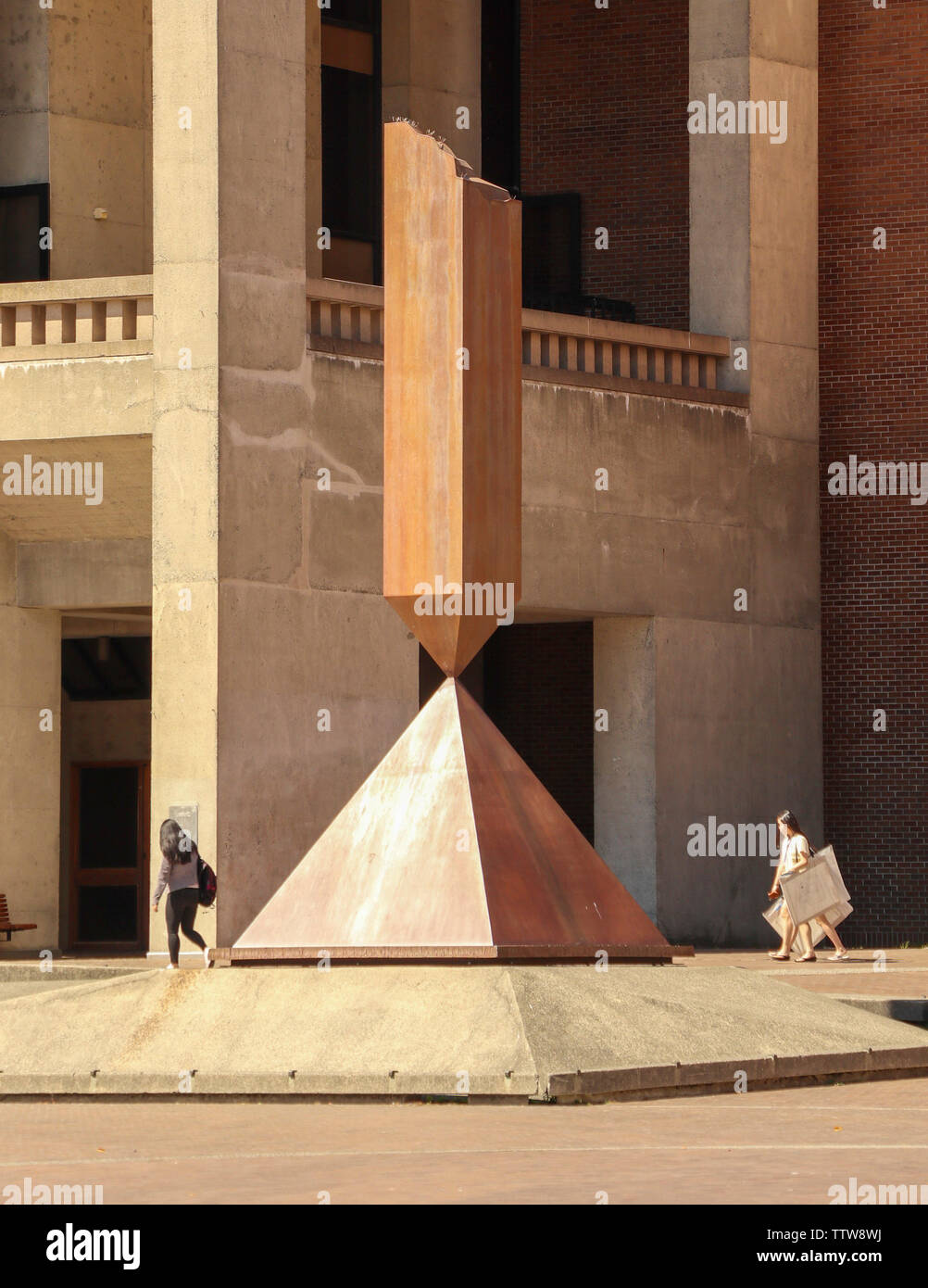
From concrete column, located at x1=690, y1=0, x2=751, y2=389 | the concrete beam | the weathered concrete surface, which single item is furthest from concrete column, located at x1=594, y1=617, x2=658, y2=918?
the weathered concrete surface

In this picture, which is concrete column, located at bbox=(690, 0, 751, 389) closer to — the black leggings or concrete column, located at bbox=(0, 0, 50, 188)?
concrete column, located at bbox=(0, 0, 50, 188)

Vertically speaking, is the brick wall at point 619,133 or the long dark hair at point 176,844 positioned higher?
the brick wall at point 619,133

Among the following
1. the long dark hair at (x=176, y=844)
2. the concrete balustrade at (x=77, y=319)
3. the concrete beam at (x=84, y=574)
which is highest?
the concrete balustrade at (x=77, y=319)

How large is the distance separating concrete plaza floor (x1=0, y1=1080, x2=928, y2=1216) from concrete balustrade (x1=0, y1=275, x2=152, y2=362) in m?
10.6

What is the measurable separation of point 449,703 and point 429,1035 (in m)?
2.90

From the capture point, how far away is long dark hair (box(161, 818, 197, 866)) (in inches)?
730

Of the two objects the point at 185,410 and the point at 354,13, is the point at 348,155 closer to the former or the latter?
the point at 354,13

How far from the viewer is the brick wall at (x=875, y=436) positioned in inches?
981

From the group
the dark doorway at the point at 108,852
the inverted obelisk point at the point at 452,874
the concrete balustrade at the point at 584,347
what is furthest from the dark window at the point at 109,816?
the inverted obelisk point at the point at 452,874

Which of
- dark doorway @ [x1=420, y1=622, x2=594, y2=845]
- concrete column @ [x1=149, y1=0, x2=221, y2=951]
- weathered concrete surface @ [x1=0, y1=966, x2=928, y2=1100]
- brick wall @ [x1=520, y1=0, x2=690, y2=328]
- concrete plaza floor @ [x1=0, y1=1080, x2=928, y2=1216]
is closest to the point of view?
concrete plaza floor @ [x1=0, y1=1080, x2=928, y2=1216]

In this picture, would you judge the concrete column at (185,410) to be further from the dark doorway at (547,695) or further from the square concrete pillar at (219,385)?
the dark doorway at (547,695)

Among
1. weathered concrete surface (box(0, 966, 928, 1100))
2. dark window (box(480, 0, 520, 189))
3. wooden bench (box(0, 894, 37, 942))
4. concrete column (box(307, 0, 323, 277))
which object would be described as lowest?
wooden bench (box(0, 894, 37, 942))

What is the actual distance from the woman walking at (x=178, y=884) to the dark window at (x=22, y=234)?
795 centimetres

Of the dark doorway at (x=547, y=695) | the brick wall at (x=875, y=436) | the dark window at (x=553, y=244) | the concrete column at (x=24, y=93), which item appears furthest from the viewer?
the dark doorway at (x=547, y=695)
